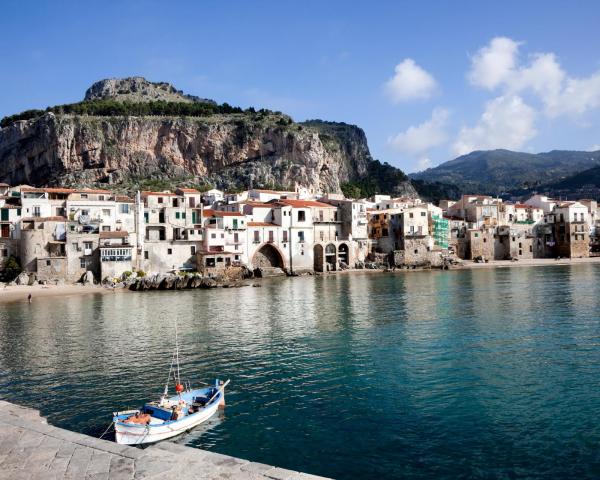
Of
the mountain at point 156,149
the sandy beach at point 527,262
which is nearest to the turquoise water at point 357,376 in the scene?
the sandy beach at point 527,262

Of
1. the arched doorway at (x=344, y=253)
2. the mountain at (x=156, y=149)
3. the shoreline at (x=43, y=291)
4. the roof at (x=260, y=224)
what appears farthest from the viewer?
the mountain at (x=156, y=149)

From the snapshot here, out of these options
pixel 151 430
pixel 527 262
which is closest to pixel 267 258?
pixel 527 262

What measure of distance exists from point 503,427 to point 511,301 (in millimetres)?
29430

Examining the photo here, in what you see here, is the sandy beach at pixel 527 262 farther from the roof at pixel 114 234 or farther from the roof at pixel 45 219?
the roof at pixel 45 219

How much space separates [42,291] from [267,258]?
31.6 meters

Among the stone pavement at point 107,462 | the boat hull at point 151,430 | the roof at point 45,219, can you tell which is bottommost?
the boat hull at point 151,430

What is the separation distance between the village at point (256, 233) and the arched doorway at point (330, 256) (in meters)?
0.16

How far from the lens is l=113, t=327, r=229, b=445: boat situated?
630 inches

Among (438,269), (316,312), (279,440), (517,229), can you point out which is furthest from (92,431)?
(517,229)

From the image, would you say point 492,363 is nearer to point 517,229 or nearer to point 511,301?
point 511,301

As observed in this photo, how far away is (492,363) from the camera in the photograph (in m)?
23.6

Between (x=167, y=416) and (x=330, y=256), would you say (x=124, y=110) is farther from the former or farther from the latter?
(x=167, y=416)

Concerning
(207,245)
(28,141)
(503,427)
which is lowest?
(503,427)

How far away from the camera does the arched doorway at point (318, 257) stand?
266ft
